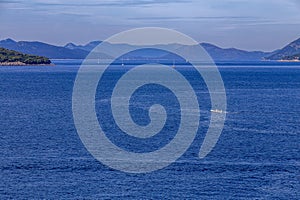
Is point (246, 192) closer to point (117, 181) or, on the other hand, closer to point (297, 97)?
point (117, 181)

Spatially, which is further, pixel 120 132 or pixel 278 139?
pixel 120 132

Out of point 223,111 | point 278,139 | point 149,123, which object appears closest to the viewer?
point 278,139

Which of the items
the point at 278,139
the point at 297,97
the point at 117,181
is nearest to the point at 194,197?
the point at 117,181

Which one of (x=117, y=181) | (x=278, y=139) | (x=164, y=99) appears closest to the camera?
(x=117, y=181)

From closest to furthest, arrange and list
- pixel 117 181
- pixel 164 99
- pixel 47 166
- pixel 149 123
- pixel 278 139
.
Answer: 1. pixel 117 181
2. pixel 47 166
3. pixel 278 139
4. pixel 149 123
5. pixel 164 99

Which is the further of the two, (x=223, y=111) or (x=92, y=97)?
(x=92, y=97)

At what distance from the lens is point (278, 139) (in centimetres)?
6125

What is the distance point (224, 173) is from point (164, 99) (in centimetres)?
6262

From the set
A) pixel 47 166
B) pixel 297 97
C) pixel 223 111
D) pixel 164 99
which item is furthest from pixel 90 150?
pixel 297 97

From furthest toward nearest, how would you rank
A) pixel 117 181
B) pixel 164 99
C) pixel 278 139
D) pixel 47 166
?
1. pixel 164 99
2. pixel 278 139
3. pixel 47 166
4. pixel 117 181

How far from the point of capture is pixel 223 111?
86.2 m

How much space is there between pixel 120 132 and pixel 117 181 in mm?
21641

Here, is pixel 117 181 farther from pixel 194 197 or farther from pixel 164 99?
pixel 164 99

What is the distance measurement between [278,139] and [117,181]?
875 inches
